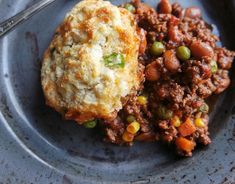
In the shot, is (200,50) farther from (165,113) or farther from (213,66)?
(165,113)

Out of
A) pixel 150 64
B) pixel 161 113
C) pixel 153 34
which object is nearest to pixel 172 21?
pixel 153 34

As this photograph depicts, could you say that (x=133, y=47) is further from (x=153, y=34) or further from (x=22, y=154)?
(x=22, y=154)

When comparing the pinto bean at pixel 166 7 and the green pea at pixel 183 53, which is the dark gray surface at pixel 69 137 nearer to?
the green pea at pixel 183 53

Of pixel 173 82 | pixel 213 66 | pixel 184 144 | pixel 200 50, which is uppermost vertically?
pixel 200 50

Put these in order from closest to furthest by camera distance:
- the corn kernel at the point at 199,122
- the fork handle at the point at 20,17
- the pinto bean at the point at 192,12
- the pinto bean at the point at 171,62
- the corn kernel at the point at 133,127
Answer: the fork handle at the point at 20,17 → the pinto bean at the point at 171,62 → the corn kernel at the point at 133,127 → the corn kernel at the point at 199,122 → the pinto bean at the point at 192,12

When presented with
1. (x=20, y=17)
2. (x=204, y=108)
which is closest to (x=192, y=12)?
(x=204, y=108)

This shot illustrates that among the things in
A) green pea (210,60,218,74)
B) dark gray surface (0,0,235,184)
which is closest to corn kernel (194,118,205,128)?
dark gray surface (0,0,235,184)

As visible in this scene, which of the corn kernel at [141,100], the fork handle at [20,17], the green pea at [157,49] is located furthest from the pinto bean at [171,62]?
the fork handle at [20,17]
